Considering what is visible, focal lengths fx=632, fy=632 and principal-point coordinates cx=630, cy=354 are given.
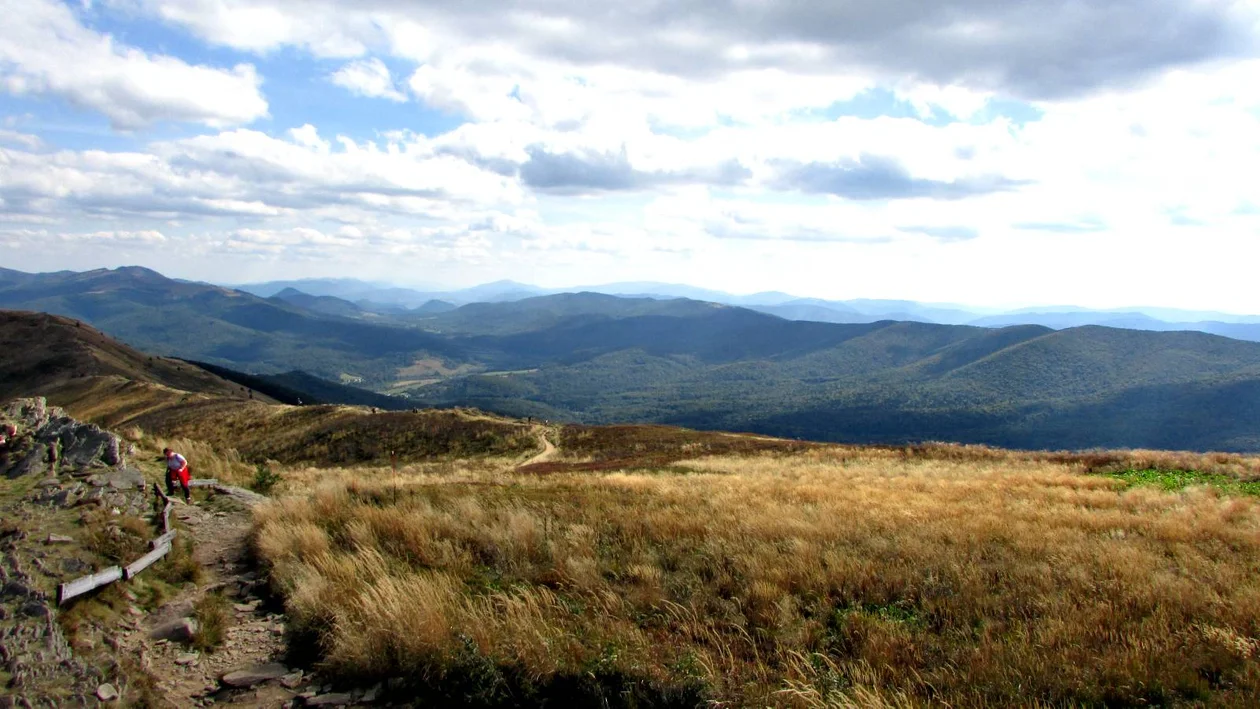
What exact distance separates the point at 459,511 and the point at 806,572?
19.3ft

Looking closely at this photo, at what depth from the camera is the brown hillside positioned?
305 ft

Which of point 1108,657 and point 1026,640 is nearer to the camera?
point 1108,657

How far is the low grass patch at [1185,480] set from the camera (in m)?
16.4

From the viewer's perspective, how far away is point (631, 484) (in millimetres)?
16578

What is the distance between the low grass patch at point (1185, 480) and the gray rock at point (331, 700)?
1993cm

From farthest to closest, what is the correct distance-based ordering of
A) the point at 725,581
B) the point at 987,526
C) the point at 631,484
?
the point at 631,484
the point at 987,526
the point at 725,581

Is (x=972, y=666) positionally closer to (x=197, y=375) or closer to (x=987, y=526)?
(x=987, y=526)

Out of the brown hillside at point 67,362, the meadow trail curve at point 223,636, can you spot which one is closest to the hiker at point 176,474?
the meadow trail curve at point 223,636

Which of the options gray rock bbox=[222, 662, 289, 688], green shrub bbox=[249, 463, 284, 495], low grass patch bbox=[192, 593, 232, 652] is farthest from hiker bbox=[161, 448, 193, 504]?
gray rock bbox=[222, 662, 289, 688]

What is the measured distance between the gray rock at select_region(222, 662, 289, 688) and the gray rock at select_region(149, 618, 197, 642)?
1.01m

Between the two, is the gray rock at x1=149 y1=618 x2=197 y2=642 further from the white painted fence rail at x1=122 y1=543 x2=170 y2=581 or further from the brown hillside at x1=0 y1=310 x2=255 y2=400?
the brown hillside at x1=0 y1=310 x2=255 y2=400

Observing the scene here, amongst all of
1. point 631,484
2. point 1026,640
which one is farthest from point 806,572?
point 631,484

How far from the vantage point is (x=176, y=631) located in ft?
22.6

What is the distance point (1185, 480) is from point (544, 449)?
37306 millimetres
